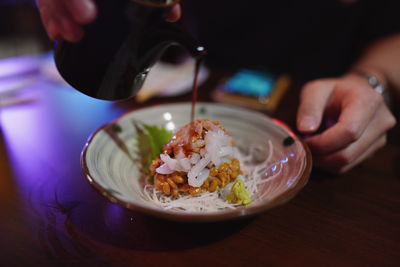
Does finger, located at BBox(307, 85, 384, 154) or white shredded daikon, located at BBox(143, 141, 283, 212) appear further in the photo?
finger, located at BBox(307, 85, 384, 154)

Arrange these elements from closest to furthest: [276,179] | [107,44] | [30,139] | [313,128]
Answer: [107,44], [276,179], [313,128], [30,139]

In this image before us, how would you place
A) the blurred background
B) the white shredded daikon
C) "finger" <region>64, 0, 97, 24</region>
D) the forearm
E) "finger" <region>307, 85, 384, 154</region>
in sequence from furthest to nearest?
the blurred background
the forearm
"finger" <region>307, 85, 384, 154</region>
the white shredded daikon
"finger" <region>64, 0, 97, 24</region>

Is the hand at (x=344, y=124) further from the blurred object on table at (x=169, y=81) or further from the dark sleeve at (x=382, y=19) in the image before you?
the dark sleeve at (x=382, y=19)

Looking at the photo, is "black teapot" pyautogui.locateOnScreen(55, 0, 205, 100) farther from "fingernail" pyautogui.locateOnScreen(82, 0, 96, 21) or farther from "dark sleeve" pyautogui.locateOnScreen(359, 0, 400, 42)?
"dark sleeve" pyautogui.locateOnScreen(359, 0, 400, 42)

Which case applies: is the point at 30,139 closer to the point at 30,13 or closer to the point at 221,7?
the point at 221,7

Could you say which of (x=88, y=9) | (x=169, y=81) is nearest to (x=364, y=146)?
(x=88, y=9)

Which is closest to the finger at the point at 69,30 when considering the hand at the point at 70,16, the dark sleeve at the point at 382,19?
the hand at the point at 70,16

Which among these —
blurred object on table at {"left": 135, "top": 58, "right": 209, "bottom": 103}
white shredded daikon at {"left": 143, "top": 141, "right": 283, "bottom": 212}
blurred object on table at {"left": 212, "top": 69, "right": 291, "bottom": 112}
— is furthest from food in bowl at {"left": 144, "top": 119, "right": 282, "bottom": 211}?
blurred object on table at {"left": 135, "top": 58, "right": 209, "bottom": 103}

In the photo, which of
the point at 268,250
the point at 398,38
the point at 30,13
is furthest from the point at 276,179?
the point at 30,13
